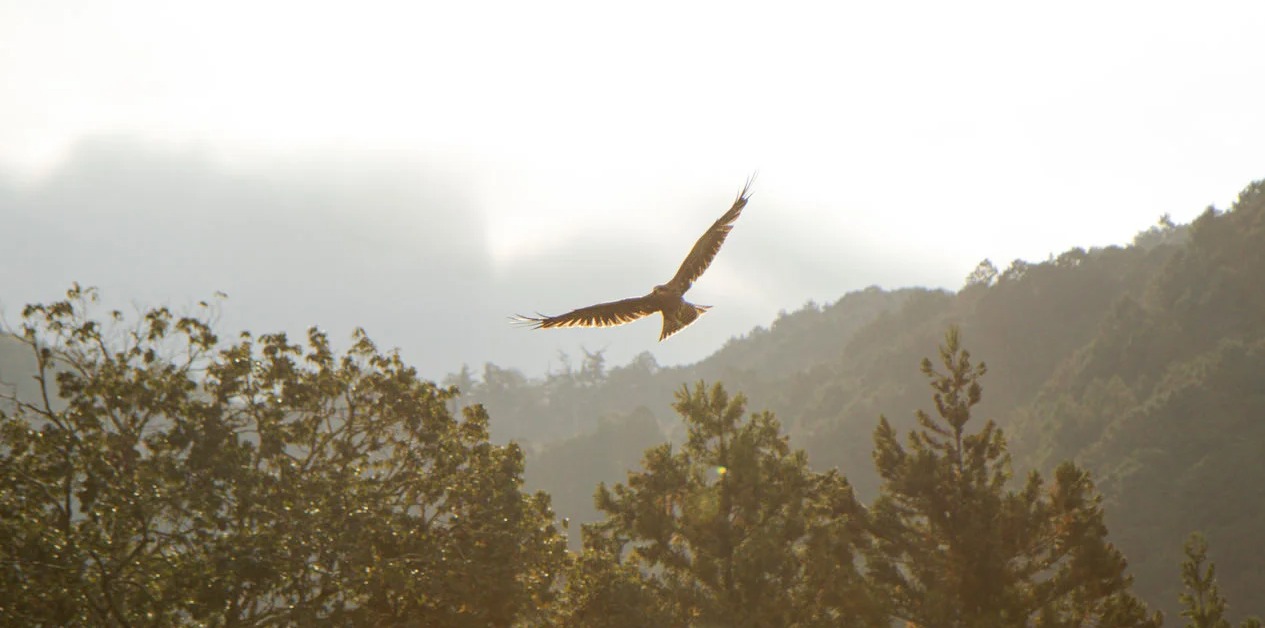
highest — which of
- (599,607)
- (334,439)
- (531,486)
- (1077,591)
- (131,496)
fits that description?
(531,486)

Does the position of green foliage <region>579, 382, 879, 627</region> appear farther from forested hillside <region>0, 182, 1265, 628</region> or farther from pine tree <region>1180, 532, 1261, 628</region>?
pine tree <region>1180, 532, 1261, 628</region>

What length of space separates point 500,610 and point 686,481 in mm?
5717

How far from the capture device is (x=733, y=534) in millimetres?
20859

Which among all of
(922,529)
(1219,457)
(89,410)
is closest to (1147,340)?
(1219,457)

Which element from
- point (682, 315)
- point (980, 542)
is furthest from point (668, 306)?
point (980, 542)

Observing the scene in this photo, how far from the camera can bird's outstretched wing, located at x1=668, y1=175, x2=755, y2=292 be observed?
1259 cm

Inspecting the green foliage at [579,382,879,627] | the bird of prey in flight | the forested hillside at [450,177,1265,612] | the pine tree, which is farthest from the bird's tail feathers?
the forested hillside at [450,177,1265,612]

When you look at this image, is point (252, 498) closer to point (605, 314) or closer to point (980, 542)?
point (605, 314)

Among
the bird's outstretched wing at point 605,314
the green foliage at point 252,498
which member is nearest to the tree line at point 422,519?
the green foliage at point 252,498

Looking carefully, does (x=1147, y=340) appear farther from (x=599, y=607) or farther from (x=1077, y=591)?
(x=599, y=607)

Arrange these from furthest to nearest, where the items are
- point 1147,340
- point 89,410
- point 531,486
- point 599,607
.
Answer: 1. point 531,486
2. point 1147,340
3. point 599,607
4. point 89,410

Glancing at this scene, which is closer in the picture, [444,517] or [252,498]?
[252,498]

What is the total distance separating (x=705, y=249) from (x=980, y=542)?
1143 cm

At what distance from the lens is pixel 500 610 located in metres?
17.4
